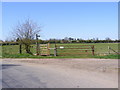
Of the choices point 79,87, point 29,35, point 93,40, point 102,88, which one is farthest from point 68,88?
point 93,40

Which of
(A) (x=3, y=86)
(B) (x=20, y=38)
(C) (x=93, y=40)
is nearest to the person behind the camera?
(A) (x=3, y=86)

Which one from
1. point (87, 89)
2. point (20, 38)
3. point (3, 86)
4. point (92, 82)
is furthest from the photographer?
point (20, 38)

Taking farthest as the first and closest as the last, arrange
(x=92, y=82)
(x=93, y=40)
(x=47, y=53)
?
(x=93, y=40), (x=47, y=53), (x=92, y=82)

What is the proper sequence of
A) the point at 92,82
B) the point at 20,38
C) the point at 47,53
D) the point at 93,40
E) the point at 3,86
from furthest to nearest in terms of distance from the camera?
1. the point at 93,40
2. the point at 20,38
3. the point at 47,53
4. the point at 92,82
5. the point at 3,86

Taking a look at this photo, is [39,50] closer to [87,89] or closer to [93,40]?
[87,89]

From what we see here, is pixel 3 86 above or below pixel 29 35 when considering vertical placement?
below

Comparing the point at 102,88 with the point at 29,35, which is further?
the point at 29,35

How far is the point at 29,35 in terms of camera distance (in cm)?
2892

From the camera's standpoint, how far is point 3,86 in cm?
865

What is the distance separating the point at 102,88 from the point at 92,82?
1174 millimetres

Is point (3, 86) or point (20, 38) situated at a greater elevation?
point (20, 38)

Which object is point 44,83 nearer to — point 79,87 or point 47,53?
point 79,87

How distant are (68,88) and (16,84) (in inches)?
91.7

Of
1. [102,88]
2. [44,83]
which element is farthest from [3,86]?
[102,88]
